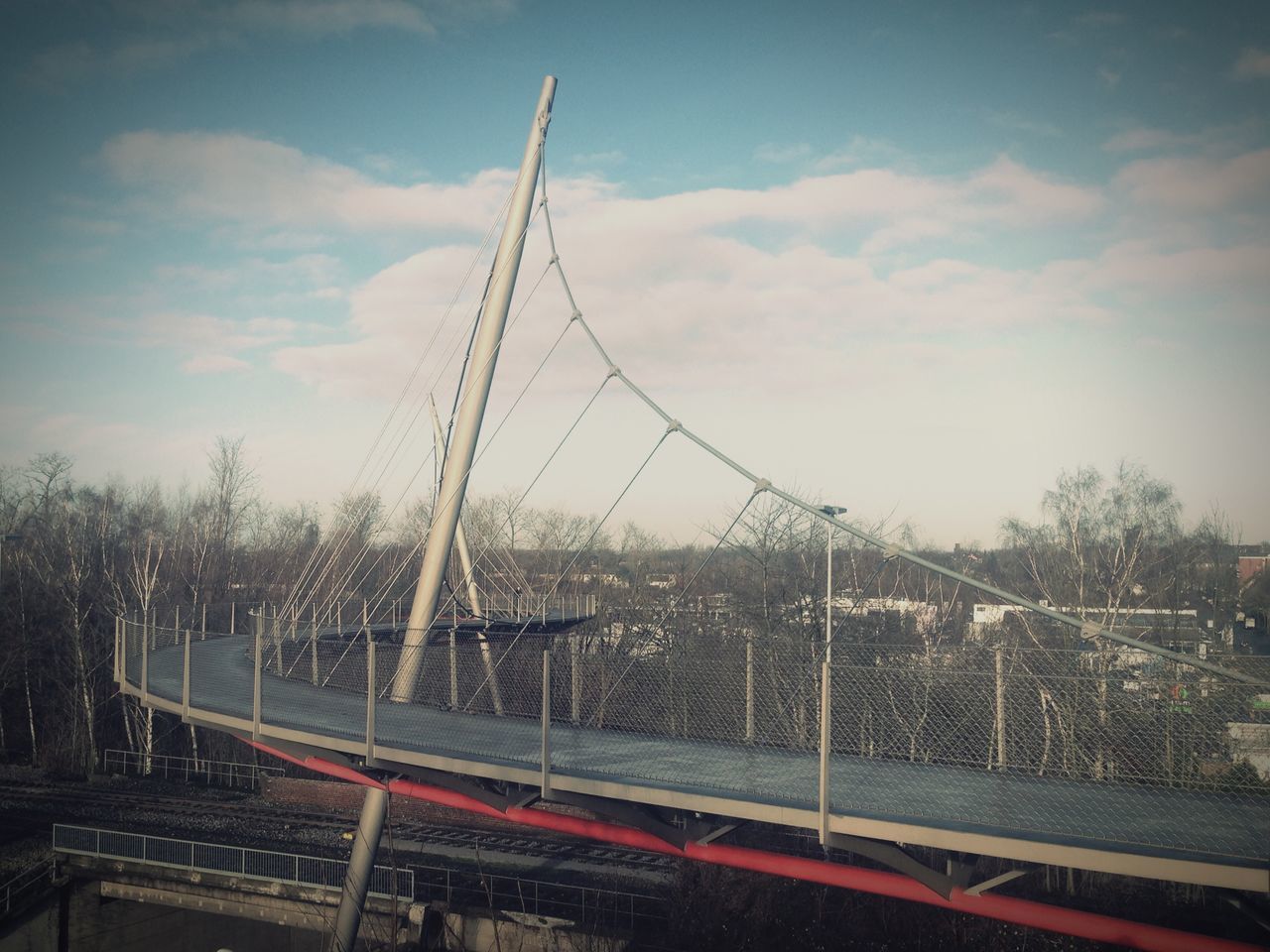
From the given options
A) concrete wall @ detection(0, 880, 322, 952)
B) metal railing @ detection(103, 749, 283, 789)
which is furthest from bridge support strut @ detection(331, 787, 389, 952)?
metal railing @ detection(103, 749, 283, 789)

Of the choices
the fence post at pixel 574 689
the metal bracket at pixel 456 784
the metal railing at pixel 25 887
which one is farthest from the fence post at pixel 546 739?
the metal railing at pixel 25 887

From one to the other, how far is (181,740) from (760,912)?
23.5m

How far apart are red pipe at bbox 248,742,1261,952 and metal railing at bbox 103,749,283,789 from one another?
22705 mm

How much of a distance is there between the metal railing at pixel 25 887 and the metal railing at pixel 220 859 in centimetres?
75

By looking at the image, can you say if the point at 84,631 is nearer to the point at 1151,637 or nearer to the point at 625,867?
the point at 625,867

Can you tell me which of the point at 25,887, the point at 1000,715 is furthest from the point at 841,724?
the point at 25,887

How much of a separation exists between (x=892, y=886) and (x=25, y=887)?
19.3 m

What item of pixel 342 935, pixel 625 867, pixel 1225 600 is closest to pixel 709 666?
pixel 342 935

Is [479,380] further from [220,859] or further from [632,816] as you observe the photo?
[220,859]

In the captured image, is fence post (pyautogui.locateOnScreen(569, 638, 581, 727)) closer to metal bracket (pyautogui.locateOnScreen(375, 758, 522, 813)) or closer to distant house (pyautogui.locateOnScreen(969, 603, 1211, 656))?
metal bracket (pyautogui.locateOnScreen(375, 758, 522, 813))

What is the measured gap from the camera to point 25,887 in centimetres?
1823

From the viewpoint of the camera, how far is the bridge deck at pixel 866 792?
195 inches

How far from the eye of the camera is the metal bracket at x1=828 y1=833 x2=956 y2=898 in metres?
5.57

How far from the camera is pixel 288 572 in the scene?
4306cm
